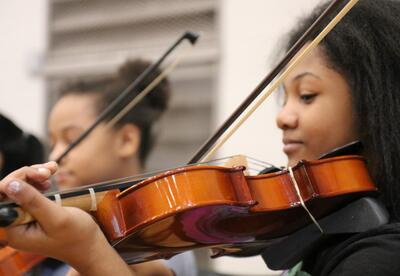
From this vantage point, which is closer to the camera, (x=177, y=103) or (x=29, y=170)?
(x=29, y=170)

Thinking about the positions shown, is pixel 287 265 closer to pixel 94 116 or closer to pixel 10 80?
pixel 94 116

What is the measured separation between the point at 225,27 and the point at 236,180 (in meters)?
1.22

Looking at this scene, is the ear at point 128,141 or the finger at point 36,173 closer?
the finger at point 36,173

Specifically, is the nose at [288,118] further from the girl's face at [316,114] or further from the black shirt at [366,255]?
the black shirt at [366,255]

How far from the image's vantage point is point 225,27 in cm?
178

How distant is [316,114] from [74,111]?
667 millimetres

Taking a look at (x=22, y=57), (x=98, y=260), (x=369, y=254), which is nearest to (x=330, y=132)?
(x=369, y=254)

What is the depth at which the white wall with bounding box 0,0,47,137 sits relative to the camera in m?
2.06

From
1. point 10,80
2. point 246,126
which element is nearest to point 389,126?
point 246,126

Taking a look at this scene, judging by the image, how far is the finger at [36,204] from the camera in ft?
1.57

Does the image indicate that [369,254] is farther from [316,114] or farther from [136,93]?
[136,93]

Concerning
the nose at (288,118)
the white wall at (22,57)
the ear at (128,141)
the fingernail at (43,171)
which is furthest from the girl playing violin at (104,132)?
the white wall at (22,57)

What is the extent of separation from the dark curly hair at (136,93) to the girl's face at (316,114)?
587mm

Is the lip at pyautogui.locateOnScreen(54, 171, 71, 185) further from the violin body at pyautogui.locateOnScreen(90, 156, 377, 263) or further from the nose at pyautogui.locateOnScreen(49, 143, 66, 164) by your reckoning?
the violin body at pyautogui.locateOnScreen(90, 156, 377, 263)
